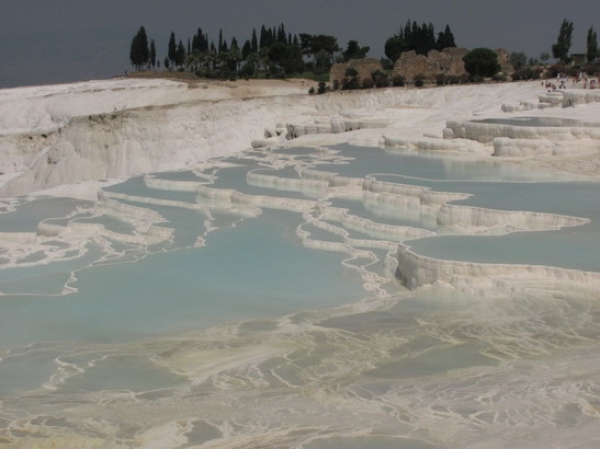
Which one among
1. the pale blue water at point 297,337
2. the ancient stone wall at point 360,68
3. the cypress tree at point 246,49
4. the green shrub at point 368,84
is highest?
the cypress tree at point 246,49

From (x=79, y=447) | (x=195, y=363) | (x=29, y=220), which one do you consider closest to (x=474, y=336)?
(x=195, y=363)

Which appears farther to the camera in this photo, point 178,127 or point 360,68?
point 360,68

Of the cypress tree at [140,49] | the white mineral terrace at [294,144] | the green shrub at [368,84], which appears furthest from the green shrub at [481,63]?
the cypress tree at [140,49]

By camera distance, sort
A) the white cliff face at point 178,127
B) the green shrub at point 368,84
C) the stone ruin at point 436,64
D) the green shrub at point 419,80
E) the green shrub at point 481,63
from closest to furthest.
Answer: the white cliff face at point 178,127, the green shrub at point 419,80, the green shrub at point 368,84, the green shrub at point 481,63, the stone ruin at point 436,64

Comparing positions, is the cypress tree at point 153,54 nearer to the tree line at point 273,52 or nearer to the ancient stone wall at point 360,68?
the tree line at point 273,52

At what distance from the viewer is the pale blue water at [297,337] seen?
4664 mm

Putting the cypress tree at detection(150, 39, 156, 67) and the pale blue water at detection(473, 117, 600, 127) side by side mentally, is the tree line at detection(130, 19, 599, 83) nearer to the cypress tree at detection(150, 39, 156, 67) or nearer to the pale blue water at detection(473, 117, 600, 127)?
the cypress tree at detection(150, 39, 156, 67)

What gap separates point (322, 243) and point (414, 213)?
5.39 ft

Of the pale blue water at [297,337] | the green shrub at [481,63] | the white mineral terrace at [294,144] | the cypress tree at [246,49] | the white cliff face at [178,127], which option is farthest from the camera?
the cypress tree at [246,49]

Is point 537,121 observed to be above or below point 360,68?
below

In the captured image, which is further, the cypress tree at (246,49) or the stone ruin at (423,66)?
the cypress tree at (246,49)

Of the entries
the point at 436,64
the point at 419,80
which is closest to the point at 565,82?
the point at 419,80

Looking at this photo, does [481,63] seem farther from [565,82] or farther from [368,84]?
[565,82]

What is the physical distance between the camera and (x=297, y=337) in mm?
6363
